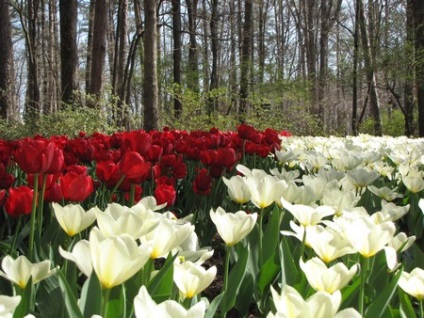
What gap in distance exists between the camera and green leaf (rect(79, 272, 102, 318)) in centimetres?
91

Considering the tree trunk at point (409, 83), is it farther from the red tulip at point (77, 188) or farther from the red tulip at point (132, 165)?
the red tulip at point (77, 188)

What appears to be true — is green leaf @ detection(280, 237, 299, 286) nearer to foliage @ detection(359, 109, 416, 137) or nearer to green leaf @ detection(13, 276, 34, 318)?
green leaf @ detection(13, 276, 34, 318)

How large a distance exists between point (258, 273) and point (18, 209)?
747 millimetres

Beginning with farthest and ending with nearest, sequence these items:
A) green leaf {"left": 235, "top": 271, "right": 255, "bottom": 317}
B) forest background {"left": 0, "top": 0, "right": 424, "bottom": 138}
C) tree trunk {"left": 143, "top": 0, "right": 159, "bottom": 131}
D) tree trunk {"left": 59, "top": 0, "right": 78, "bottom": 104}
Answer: tree trunk {"left": 59, "top": 0, "right": 78, "bottom": 104}
forest background {"left": 0, "top": 0, "right": 424, "bottom": 138}
tree trunk {"left": 143, "top": 0, "right": 159, "bottom": 131}
green leaf {"left": 235, "top": 271, "right": 255, "bottom": 317}

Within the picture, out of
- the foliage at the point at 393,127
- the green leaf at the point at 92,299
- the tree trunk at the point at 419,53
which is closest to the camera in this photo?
the green leaf at the point at 92,299

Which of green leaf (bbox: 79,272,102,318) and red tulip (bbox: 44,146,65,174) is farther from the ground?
red tulip (bbox: 44,146,65,174)

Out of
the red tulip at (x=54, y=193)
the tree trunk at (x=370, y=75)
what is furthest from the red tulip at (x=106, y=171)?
the tree trunk at (x=370, y=75)

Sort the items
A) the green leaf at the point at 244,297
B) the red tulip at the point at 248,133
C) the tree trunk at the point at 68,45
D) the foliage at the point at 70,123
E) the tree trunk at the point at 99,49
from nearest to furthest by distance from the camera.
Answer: the green leaf at the point at 244,297 → the red tulip at the point at 248,133 → the foliage at the point at 70,123 → the tree trunk at the point at 68,45 → the tree trunk at the point at 99,49

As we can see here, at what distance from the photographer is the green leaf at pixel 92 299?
0.91 m

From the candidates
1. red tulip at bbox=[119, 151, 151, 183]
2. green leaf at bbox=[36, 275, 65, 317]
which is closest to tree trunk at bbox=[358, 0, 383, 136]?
red tulip at bbox=[119, 151, 151, 183]

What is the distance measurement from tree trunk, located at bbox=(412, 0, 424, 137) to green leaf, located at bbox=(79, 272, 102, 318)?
946cm

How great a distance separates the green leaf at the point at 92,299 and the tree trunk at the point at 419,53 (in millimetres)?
9457

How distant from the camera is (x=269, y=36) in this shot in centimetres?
2783

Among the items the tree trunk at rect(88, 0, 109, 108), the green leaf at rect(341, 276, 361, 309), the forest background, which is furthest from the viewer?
the tree trunk at rect(88, 0, 109, 108)
